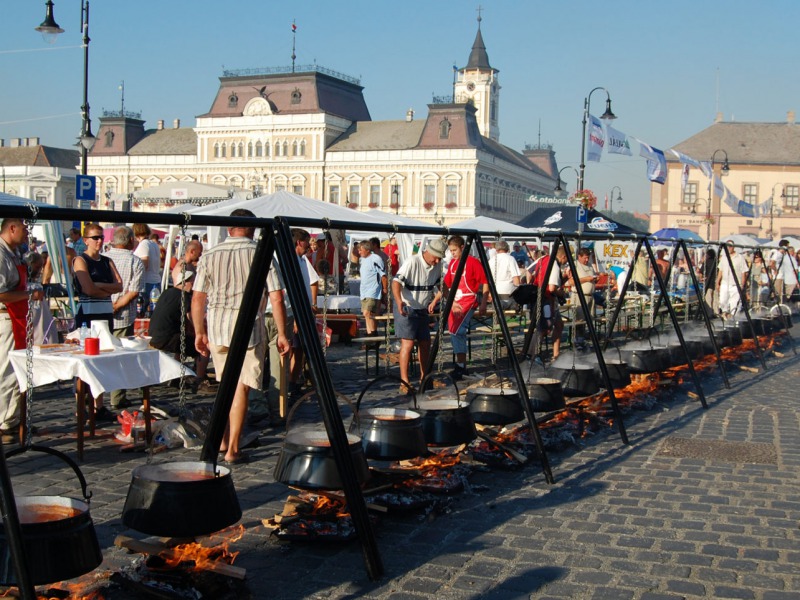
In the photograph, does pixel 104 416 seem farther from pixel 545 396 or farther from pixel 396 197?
pixel 396 197

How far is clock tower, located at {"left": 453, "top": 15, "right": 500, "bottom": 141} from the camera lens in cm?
11731

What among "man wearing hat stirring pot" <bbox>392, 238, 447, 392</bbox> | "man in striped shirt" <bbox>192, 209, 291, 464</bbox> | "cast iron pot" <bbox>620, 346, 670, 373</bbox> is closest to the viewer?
"man in striped shirt" <bbox>192, 209, 291, 464</bbox>

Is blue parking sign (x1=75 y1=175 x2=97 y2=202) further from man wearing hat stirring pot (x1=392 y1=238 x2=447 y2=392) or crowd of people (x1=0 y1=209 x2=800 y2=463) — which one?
man wearing hat stirring pot (x1=392 y1=238 x2=447 y2=392)

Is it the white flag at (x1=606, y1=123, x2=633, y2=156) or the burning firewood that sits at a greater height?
the white flag at (x1=606, y1=123, x2=633, y2=156)

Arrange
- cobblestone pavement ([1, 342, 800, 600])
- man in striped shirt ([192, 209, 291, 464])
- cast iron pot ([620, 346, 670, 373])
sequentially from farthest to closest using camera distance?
cast iron pot ([620, 346, 670, 373]), man in striped shirt ([192, 209, 291, 464]), cobblestone pavement ([1, 342, 800, 600])

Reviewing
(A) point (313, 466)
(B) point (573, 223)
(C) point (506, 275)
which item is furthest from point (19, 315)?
(B) point (573, 223)

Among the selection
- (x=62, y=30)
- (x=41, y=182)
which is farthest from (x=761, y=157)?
(x=62, y=30)

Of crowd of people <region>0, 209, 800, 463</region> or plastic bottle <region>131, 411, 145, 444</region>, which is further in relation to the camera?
plastic bottle <region>131, 411, 145, 444</region>

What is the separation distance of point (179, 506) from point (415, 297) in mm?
6005

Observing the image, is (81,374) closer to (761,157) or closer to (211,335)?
(211,335)

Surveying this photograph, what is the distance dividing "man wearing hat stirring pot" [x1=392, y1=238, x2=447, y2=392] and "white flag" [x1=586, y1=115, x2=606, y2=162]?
35.8ft

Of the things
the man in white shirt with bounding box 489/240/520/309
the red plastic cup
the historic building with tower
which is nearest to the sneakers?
the red plastic cup

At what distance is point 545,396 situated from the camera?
24.7ft

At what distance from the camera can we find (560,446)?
7.80 metres
